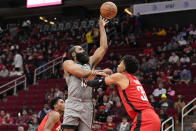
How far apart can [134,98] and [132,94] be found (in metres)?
0.06

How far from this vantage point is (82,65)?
5.73 metres

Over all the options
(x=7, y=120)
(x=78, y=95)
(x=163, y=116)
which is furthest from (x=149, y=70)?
(x=78, y=95)

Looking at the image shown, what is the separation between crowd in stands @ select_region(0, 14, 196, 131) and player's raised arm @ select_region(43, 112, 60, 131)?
412 centimetres

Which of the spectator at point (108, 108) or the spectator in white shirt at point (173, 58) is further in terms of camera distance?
the spectator in white shirt at point (173, 58)

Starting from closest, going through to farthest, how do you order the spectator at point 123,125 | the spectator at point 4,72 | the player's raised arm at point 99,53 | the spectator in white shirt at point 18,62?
the player's raised arm at point 99,53 < the spectator at point 123,125 < the spectator at point 4,72 < the spectator in white shirt at point 18,62

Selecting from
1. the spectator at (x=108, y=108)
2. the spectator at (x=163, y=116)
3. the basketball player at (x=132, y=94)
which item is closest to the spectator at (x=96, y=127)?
the spectator at (x=108, y=108)

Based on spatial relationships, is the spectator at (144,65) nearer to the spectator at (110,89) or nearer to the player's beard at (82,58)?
the spectator at (110,89)

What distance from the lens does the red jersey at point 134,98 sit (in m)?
5.01

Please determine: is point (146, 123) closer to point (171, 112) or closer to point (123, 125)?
point (123, 125)

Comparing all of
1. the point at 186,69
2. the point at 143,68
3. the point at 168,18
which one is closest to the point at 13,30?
the point at 168,18

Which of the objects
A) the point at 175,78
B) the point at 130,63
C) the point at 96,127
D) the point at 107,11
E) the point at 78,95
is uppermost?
the point at 107,11

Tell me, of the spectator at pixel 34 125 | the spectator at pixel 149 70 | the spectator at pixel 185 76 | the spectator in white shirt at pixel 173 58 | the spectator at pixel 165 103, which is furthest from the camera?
the spectator in white shirt at pixel 173 58

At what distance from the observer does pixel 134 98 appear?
503 cm

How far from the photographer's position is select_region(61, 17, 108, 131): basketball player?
555 cm
